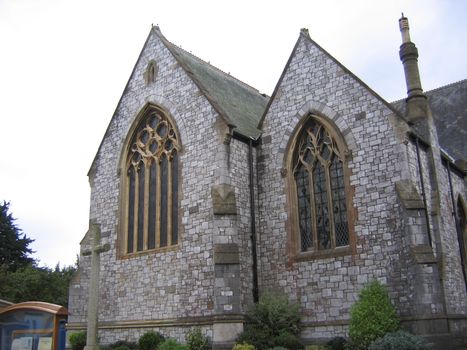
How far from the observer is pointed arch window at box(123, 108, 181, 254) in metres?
20.0

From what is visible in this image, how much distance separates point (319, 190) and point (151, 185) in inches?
272

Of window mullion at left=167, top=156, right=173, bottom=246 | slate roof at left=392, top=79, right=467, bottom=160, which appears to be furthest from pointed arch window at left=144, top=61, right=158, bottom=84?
slate roof at left=392, top=79, right=467, bottom=160

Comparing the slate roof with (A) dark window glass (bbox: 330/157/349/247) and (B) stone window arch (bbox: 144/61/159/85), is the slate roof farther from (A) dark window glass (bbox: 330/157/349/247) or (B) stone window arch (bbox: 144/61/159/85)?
(B) stone window arch (bbox: 144/61/159/85)

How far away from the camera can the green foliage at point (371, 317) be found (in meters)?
14.6

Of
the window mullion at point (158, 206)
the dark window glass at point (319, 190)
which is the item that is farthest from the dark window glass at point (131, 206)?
the dark window glass at point (319, 190)

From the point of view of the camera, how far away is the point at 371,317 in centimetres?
1476

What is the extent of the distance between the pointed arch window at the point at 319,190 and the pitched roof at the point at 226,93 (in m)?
2.22

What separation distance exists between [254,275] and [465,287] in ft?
23.6

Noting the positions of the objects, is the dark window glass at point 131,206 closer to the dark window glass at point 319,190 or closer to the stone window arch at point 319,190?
the stone window arch at point 319,190

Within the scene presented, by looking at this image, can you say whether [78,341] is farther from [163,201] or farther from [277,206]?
[277,206]

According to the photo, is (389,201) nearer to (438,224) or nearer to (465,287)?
(438,224)

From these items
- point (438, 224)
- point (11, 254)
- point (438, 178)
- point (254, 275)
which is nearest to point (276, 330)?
point (254, 275)

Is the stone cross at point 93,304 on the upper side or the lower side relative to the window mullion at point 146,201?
lower

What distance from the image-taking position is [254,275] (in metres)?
18.0
